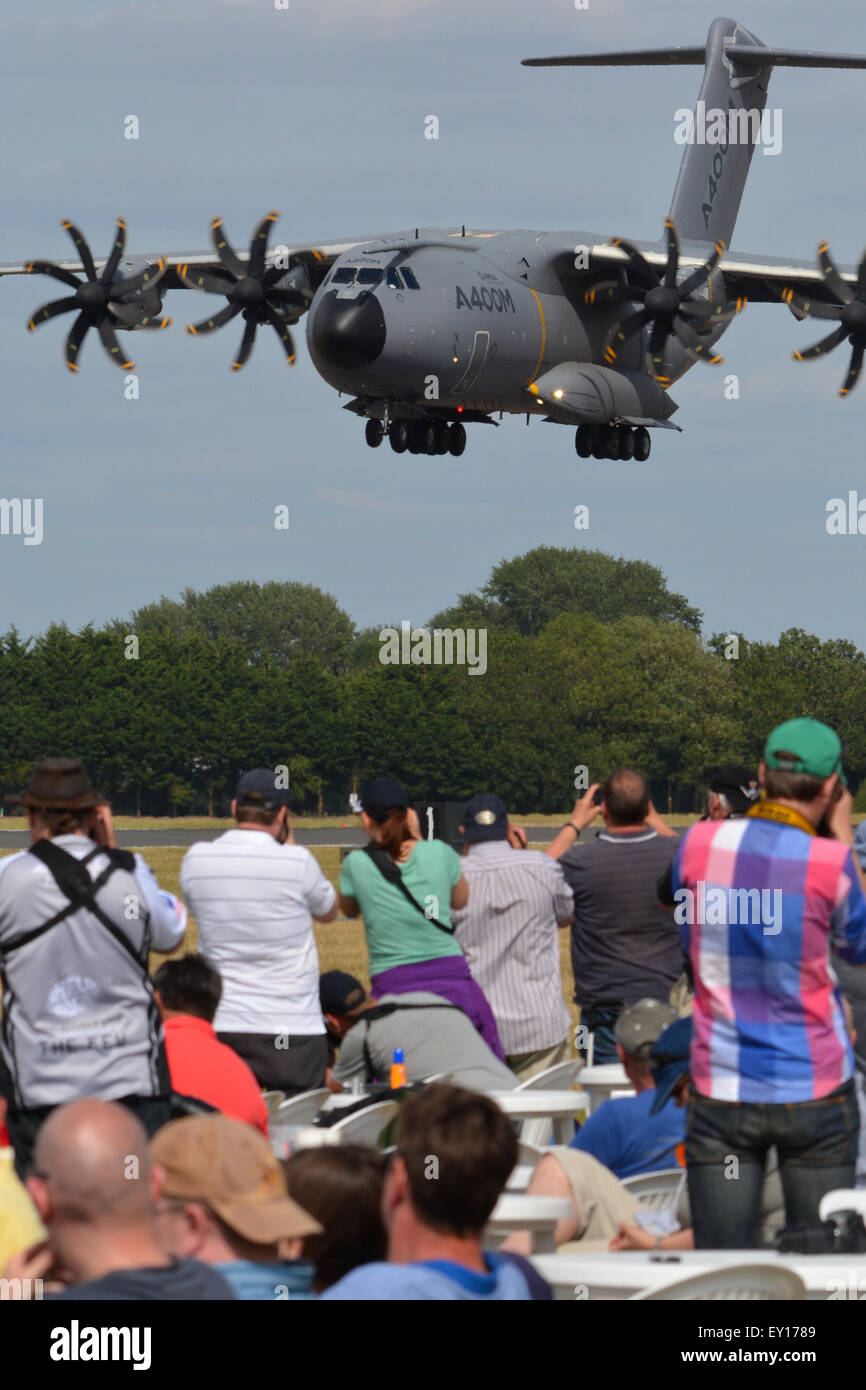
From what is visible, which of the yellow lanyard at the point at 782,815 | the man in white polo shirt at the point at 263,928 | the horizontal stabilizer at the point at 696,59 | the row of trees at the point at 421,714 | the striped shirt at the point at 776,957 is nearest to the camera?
the striped shirt at the point at 776,957

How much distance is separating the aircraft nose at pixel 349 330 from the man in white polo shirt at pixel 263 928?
2251cm

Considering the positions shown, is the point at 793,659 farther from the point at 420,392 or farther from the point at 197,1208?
the point at 197,1208

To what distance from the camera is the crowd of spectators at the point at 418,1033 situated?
→ 157 inches

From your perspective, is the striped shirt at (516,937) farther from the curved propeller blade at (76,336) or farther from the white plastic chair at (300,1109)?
the curved propeller blade at (76,336)

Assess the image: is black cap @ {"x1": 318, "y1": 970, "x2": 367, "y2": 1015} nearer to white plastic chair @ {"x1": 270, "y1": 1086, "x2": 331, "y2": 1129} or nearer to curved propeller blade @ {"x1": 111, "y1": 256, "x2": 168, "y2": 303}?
white plastic chair @ {"x1": 270, "y1": 1086, "x2": 331, "y2": 1129}

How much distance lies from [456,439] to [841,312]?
6973 millimetres

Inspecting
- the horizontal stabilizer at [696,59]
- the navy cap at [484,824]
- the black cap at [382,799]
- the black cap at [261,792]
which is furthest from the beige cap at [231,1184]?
the horizontal stabilizer at [696,59]

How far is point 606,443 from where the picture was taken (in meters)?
36.7

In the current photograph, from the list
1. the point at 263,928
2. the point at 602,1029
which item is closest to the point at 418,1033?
the point at 263,928

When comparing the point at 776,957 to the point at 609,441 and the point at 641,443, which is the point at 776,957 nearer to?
the point at 609,441

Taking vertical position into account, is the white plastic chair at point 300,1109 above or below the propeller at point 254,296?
below
